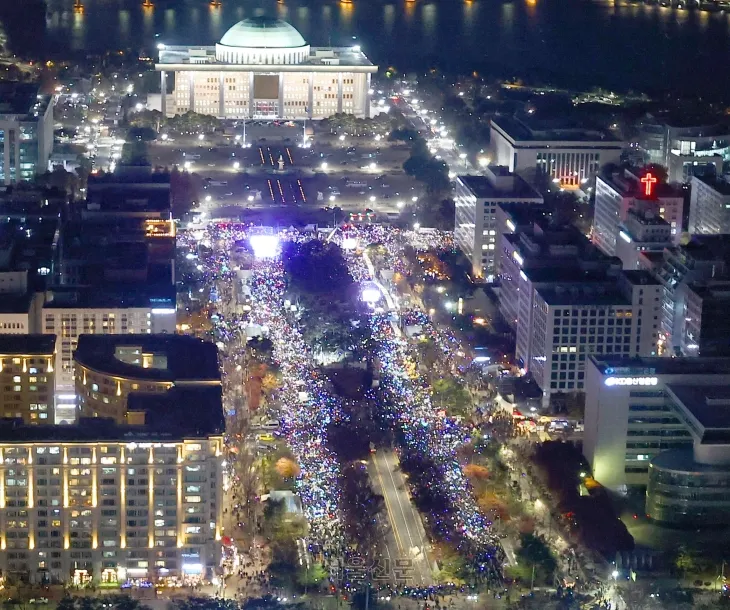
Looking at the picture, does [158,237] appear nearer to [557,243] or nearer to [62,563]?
[557,243]

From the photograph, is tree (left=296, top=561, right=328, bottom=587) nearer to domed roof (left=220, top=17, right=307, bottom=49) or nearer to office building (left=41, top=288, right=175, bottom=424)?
office building (left=41, top=288, right=175, bottom=424)

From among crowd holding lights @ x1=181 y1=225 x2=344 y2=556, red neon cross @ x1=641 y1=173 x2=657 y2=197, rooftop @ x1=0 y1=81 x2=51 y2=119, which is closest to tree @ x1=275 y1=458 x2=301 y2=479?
crowd holding lights @ x1=181 y1=225 x2=344 y2=556

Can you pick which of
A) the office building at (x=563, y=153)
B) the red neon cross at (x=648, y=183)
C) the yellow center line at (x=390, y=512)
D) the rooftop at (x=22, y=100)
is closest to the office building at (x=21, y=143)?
the rooftop at (x=22, y=100)

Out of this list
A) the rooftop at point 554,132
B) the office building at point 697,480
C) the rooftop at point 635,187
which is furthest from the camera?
the rooftop at point 554,132

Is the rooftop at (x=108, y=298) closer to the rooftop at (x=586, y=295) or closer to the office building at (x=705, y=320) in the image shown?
the rooftop at (x=586, y=295)

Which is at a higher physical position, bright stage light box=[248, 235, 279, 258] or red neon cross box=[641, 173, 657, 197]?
red neon cross box=[641, 173, 657, 197]

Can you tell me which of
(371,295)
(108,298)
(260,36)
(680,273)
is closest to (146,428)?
(108,298)
